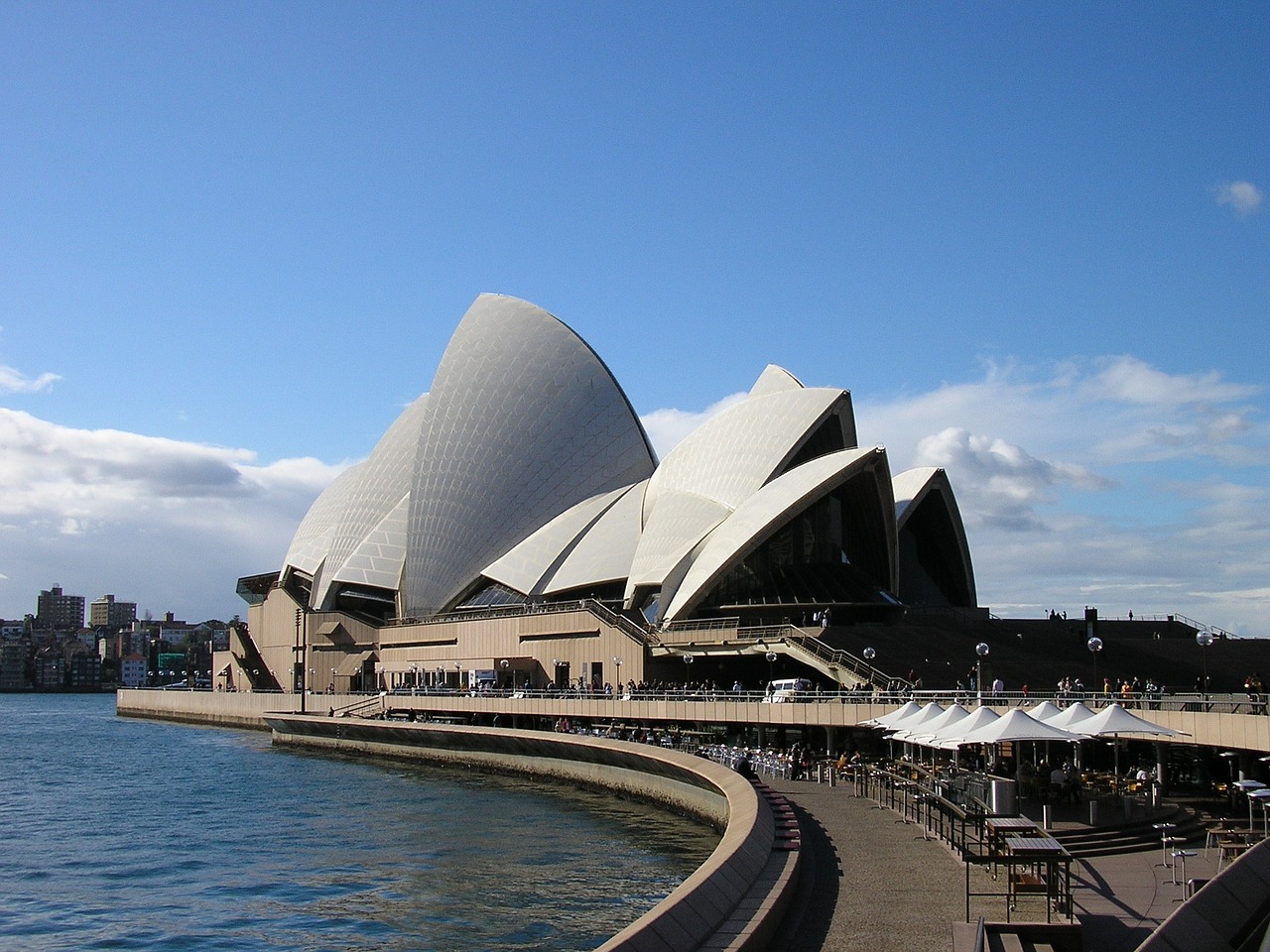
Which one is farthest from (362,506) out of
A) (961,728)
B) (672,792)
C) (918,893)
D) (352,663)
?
(918,893)

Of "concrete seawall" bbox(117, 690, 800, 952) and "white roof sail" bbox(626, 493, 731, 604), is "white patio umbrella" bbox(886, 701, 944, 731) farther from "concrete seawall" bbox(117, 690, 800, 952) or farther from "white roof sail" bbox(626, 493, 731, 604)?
"white roof sail" bbox(626, 493, 731, 604)

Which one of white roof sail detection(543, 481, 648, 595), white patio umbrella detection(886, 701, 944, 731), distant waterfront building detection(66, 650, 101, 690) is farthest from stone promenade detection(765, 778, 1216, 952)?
distant waterfront building detection(66, 650, 101, 690)

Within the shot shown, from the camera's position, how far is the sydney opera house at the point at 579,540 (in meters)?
43.2

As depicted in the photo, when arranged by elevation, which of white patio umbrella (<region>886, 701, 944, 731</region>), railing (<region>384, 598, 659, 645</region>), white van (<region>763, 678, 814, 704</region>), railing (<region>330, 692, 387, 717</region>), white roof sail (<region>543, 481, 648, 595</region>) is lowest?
railing (<region>330, 692, 387, 717</region>)

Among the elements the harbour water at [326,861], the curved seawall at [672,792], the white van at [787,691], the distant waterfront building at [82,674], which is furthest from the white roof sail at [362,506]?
the distant waterfront building at [82,674]

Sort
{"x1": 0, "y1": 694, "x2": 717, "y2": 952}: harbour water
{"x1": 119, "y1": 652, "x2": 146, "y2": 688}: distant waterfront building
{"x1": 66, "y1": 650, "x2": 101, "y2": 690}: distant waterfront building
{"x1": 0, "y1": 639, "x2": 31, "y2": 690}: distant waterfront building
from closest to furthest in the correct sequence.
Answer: {"x1": 0, "y1": 694, "x2": 717, "y2": 952}: harbour water
{"x1": 119, "y1": 652, "x2": 146, "y2": 688}: distant waterfront building
{"x1": 0, "y1": 639, "x2": 31, "y2": 690}: distant waterfront building
{"x1": 66, "y1": 650, "x2": 101, "y2": 690}: distant waterfront building

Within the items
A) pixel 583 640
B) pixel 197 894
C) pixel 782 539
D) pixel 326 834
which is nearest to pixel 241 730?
pixel 583 640

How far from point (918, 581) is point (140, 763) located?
31.4m

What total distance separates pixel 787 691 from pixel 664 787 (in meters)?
5.38

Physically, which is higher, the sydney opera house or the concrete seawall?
the sydney opera house

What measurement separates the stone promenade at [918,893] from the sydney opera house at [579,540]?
699 inches

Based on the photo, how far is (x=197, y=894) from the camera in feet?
64.1

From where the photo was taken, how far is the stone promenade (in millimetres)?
11148

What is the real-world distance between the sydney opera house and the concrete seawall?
→ 606 cm
